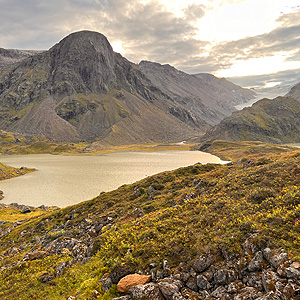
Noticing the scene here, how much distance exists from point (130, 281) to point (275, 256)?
9.09 m

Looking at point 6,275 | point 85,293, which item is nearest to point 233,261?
point 85,293

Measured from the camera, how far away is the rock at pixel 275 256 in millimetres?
10586

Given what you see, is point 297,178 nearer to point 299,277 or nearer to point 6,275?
point 299,277

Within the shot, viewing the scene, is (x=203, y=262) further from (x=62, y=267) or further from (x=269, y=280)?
(x=62, y=267)

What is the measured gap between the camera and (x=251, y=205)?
17500 mm

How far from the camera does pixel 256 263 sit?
1130cm

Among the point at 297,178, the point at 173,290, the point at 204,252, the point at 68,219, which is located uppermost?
the point at 297,178

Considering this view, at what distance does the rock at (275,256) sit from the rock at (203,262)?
3.15 m

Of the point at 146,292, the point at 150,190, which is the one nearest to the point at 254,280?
the point at 146,292

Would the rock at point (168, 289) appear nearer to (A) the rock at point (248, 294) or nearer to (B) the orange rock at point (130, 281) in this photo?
(B) the orange rock at point (130, 281)

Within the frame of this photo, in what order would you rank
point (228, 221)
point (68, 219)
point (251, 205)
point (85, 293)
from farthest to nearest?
point (68, 219), point (251, 205), point (228, 221), point (85, 293)

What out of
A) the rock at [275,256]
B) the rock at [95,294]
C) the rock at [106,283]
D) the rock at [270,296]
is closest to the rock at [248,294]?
the rock at [270,296]

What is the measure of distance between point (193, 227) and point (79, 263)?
40.6ft

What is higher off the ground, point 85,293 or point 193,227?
point 193,227
